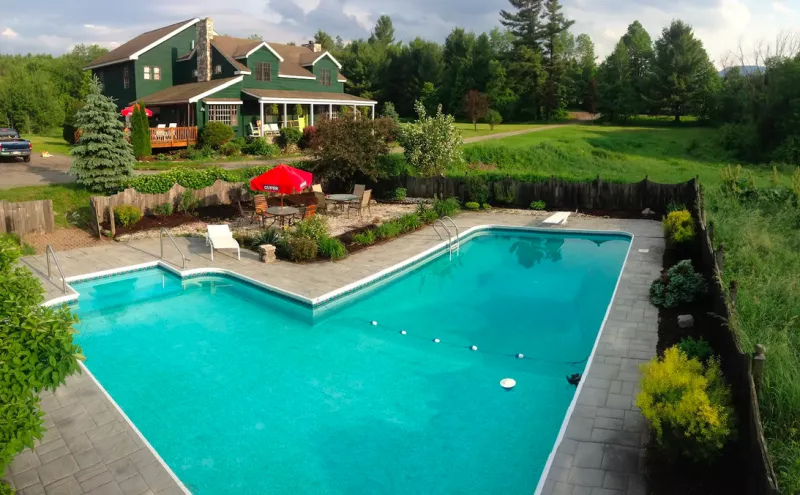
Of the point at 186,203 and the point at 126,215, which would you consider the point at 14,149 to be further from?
the point at 126,215

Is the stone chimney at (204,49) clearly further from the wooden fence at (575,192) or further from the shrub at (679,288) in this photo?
the shrub at (679,288)

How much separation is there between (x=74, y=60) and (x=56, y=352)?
77.7 metres

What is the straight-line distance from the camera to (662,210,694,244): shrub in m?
14.8

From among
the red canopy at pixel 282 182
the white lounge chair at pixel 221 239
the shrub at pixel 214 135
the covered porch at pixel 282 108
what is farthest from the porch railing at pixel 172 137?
the white lounge chair at pixel 221 239

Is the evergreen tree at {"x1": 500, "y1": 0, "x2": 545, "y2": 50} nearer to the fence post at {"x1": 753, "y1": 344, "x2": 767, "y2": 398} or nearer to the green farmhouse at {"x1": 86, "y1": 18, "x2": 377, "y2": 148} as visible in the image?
the green farmhouse at {"x1": 86, "y1": 18, "x2": 377, "y2": 148}

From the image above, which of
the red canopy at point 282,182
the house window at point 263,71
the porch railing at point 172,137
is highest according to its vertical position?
the house window at point 263,71

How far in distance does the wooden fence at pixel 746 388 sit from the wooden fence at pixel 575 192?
1306 cm

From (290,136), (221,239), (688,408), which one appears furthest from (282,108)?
(688,408)

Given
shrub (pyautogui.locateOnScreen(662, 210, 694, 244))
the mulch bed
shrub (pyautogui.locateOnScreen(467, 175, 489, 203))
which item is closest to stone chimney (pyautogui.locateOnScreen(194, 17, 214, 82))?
shrub (pyautogui.locateOnScreen(467, 175, 489, 203))

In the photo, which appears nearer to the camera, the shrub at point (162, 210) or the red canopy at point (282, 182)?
the red canopy at point (282, 182)

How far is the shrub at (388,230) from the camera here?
18250 mm

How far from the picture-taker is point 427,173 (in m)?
25.0

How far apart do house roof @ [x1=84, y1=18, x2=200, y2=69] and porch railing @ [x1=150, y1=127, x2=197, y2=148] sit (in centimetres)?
871

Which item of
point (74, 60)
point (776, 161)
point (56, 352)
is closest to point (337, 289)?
point (56, 352)
